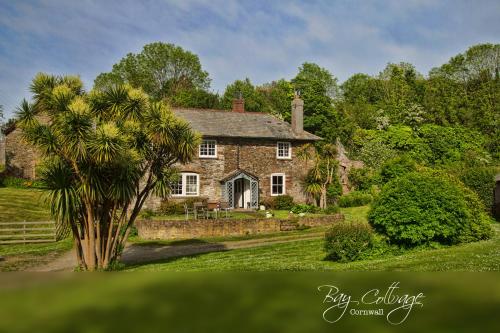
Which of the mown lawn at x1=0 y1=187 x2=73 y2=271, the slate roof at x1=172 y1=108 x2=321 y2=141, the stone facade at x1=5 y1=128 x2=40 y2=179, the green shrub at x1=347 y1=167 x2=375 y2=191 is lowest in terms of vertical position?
the mown lawn at x1=0 y1=187 x2=73 y2=271

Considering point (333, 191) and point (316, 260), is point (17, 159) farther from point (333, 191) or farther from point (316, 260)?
point (316, 260)

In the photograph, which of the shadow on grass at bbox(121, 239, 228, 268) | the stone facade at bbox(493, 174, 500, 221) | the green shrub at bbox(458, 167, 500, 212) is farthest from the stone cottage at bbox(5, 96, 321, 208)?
the stone facade at bbox(493, 174, 500, 221)

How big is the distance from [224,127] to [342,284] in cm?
2903

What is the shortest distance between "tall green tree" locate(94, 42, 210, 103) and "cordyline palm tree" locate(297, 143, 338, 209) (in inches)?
1284

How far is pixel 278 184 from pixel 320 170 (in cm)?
360

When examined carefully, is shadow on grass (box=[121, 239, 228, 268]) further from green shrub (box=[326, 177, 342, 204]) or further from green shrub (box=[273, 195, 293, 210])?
green shrub (box=[326, 177, 342, 204])

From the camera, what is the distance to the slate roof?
36.0 metres

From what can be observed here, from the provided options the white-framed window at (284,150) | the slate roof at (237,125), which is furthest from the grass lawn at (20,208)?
the white-framed window at (284,150)

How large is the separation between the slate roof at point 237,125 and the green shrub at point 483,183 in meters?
13.6

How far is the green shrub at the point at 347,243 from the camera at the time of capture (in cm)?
1560

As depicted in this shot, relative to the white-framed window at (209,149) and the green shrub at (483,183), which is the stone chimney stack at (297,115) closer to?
the white-framed window at (209,149)

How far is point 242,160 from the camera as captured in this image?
120ft

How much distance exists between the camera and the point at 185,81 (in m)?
68.9

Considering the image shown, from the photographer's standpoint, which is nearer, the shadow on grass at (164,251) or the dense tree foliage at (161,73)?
the shadow on grass at (164,251)
